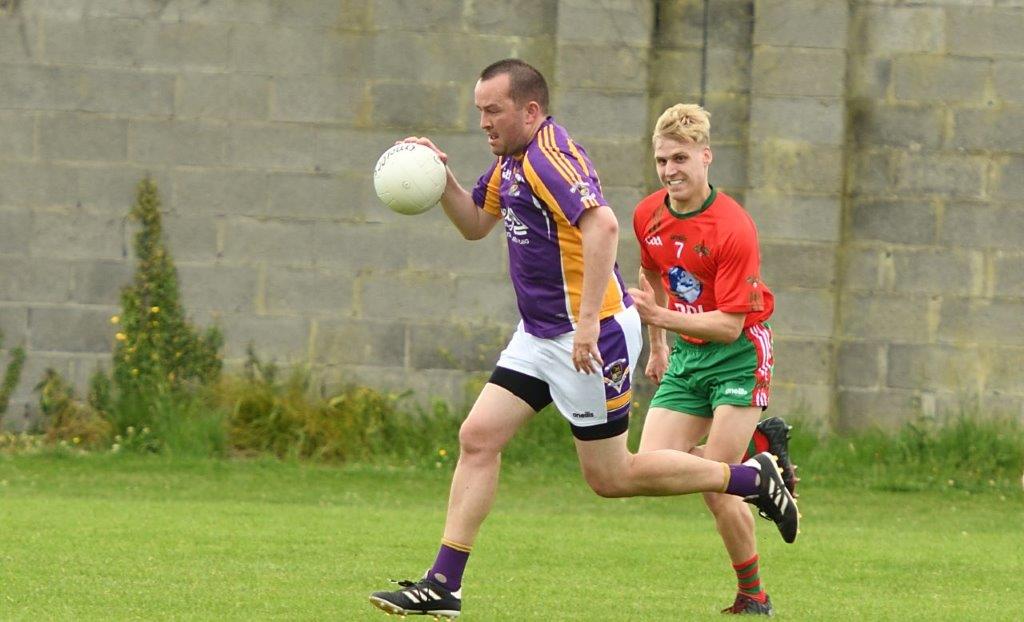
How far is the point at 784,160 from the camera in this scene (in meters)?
12.3

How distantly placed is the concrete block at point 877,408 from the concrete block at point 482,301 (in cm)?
269

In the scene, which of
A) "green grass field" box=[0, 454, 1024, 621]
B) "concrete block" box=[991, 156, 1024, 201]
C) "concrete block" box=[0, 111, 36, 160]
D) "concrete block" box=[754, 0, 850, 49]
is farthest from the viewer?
"concrete block" box=[0, 111, 36, 160]

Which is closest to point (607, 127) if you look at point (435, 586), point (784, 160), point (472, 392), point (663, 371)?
point (784, 160)

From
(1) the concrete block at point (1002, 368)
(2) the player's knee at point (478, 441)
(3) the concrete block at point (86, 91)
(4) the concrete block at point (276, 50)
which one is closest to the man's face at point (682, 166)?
(2) the player's knee at point (478, 441)

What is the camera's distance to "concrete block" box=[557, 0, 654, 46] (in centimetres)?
1232

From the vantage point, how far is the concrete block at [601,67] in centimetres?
1234

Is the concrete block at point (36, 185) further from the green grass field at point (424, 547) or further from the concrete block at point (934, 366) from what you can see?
the concrete block at point (934, 366)

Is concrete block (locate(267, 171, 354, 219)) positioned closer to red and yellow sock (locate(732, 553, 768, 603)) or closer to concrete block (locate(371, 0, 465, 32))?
concrete block (locate(371, 0, 465, 32))

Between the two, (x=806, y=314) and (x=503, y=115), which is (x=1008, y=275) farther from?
(x=503, y=115)

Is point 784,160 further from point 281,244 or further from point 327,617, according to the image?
point 327,617

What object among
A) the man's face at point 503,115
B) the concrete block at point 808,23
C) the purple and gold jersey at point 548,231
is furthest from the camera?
the concrete block at point 808,23

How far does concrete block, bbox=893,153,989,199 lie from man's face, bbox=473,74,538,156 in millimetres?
7030

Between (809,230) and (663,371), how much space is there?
546 cm

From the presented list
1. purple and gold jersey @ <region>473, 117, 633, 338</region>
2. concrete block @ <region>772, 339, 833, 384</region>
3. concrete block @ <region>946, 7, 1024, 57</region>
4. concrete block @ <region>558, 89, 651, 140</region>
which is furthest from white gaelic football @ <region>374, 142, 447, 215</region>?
concrete block @ <region>946, 7, 1024, 57</region>
